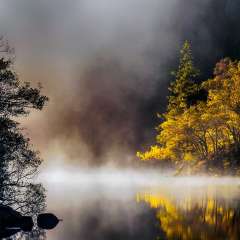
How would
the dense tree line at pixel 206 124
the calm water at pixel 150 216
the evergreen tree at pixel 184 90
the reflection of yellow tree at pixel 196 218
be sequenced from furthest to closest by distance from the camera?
the evergreen tree at pixel 184 90 < the dense tree line at pixel 206 124 < the calm water at pixel 150 216 < the reflection of yellow tree at pixel 196 218

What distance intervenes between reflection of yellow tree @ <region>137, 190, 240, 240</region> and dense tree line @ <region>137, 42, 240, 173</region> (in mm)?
23454

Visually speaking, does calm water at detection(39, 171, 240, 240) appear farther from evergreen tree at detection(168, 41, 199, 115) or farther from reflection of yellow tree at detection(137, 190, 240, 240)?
evergreen tree at detection(168, 41, 199, 115)

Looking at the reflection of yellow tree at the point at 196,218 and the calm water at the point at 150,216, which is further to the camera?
the calm water at the point at 150,216

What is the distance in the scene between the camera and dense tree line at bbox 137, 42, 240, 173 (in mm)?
65688

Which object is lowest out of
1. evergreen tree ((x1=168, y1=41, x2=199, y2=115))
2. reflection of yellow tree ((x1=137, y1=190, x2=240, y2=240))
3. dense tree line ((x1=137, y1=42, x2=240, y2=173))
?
reflection of yellow tree ((x1=137, y1=190, x2=240, y2=240))

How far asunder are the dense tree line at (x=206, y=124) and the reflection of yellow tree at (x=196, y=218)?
23.5 m

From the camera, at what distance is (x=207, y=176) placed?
68.8 metres

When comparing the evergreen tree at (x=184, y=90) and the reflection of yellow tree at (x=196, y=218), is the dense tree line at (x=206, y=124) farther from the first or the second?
the reflection of yellow tree at (x=196, y=218)

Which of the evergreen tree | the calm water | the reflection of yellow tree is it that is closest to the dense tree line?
the evergreen tree

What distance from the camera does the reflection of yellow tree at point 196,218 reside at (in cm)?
2633

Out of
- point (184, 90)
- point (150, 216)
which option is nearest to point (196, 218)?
point (150, 216)

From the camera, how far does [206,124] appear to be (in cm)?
6900

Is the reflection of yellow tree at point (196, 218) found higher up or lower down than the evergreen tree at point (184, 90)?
lower down

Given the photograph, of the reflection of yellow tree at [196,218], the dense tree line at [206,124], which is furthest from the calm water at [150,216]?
the dense tree line at [206,124]
